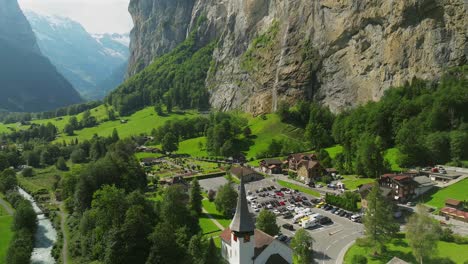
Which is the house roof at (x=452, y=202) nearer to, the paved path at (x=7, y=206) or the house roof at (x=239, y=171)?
the house roof at (x=239, y=171)

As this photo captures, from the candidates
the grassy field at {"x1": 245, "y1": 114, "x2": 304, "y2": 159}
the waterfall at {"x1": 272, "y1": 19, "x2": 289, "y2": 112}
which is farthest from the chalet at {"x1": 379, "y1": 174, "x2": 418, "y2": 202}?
the waterfall at {"x1": 272, "y1": 19, "x2": 289, "y2": 112}

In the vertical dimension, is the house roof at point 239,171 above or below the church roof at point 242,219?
below

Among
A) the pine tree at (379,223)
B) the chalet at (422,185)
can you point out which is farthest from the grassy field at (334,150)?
the pine tree at (379,223)

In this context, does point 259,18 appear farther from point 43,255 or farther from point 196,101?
point 43,255

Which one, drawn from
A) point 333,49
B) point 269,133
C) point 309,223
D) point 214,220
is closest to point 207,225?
point 214,220

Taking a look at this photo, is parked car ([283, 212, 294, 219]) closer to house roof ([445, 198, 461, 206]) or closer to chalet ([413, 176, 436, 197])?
chalet ([413, 176, 436, 197])

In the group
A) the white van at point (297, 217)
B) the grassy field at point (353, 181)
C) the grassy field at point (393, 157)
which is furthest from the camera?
the grassy field at point (393, 157)
